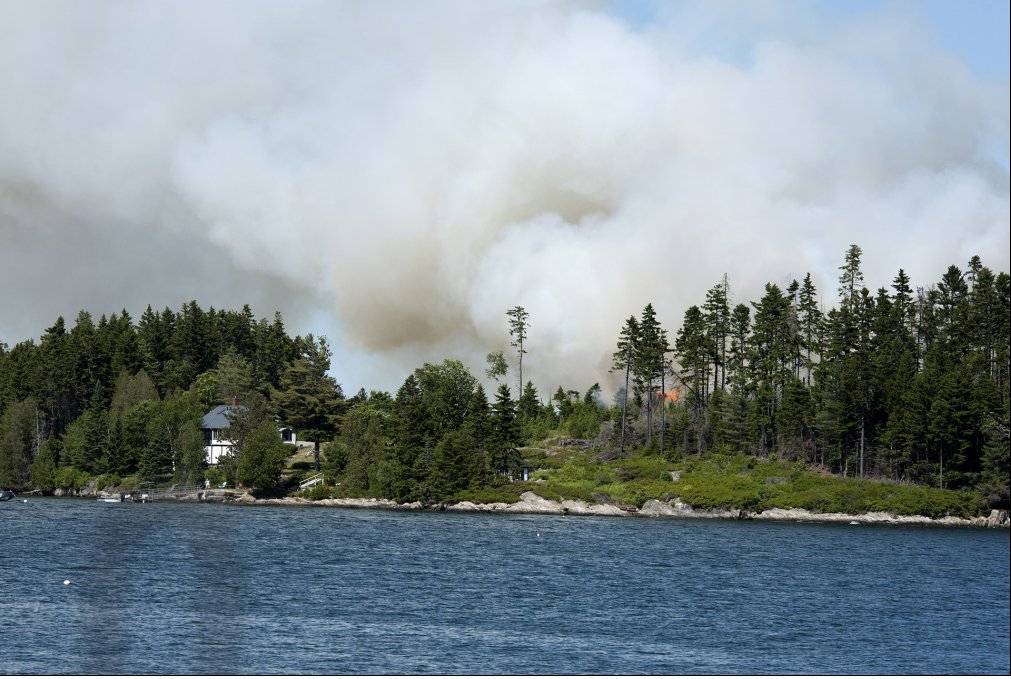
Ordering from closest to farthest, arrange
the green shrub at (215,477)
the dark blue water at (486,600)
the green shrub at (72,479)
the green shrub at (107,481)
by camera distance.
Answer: the dark blue water at (486,600)
the green shrub at (215,477)
the green shrub at (107,481)
the green shrub at (72,479)

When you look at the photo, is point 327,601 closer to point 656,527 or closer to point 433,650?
point 433,650

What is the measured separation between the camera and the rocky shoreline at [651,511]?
129 meters

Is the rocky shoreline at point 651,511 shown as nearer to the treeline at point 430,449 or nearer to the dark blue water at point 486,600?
the treeline at point 430,449

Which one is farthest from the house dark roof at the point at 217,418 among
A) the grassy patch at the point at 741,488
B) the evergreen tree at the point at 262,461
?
the grassy patch at the point at 741,488

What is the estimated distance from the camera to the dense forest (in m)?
138

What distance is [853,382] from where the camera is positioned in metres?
144

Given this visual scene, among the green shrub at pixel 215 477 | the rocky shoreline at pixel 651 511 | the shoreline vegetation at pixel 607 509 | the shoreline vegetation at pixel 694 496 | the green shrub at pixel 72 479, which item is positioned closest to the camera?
the rocky shoreline at pixel 651 511

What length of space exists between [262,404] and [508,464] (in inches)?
1624

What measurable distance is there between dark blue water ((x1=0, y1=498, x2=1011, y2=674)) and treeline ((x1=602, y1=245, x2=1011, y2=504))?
21.6 m

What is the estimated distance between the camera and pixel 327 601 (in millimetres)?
67375

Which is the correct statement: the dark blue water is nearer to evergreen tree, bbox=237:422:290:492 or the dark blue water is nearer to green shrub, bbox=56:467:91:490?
evergreen tree, bbox=237:422:290:492

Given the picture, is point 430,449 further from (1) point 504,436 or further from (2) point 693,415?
(2) point 693,415

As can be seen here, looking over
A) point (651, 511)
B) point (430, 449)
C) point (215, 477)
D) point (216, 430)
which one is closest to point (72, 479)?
point (216, 430)

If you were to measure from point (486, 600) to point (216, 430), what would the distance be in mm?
118702
